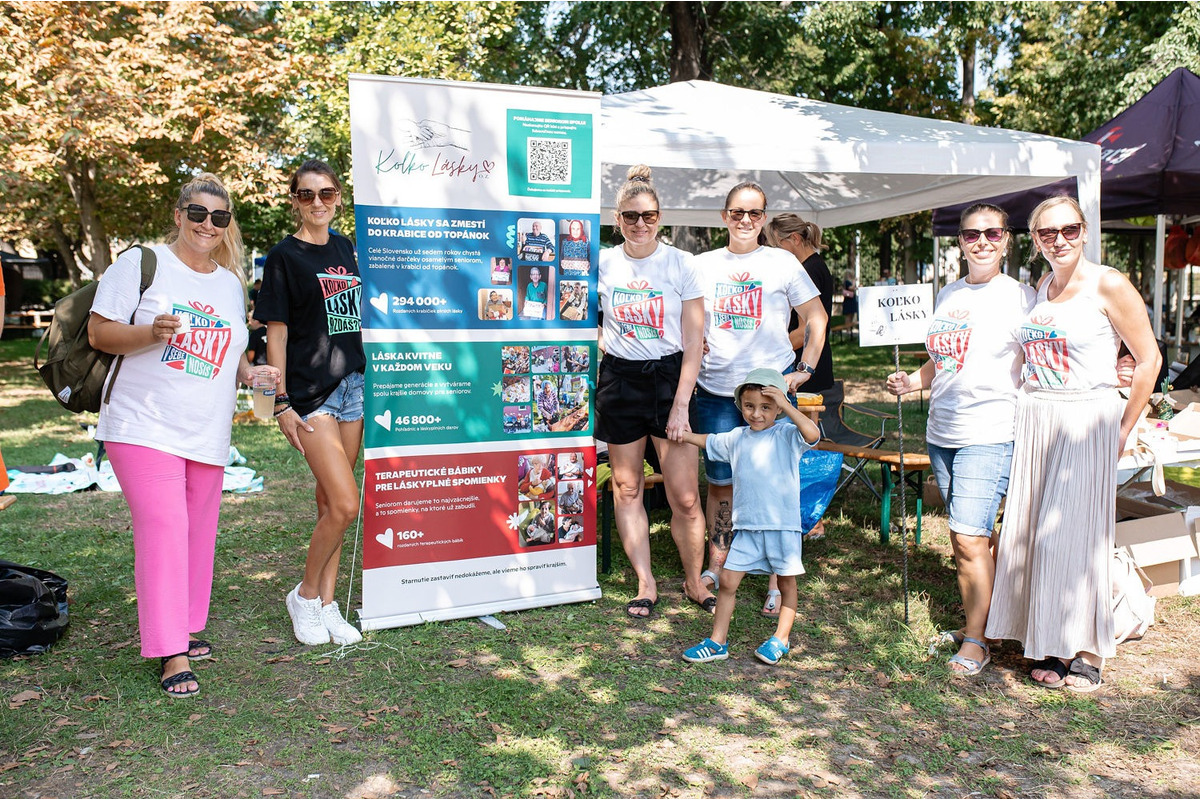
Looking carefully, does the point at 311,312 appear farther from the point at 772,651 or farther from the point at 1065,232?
the point at 1065,232

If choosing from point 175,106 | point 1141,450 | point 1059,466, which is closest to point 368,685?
point 1059,466

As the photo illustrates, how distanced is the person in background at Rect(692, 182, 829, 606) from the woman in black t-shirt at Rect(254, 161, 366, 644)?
1663 mm

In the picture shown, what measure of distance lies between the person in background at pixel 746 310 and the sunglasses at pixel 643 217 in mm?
300

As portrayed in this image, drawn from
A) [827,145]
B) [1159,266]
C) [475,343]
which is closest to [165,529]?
[475,343]

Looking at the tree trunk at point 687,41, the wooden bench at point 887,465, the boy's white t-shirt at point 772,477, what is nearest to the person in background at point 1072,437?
the boy's white t-shirt at point 772,477

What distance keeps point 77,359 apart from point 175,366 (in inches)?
14.3

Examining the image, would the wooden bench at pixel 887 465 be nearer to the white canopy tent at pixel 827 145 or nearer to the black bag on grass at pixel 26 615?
the white canopy tent at pixel 827 145

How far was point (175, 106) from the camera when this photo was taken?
464 inches

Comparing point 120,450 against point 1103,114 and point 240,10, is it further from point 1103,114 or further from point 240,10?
point 1103,114

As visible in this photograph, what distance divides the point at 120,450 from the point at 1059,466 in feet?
12.0

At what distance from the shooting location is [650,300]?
13.7 feet

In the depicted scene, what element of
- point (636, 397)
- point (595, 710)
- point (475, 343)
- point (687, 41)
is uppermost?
point (687, 41)

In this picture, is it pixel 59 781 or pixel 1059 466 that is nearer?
pixel 59 781

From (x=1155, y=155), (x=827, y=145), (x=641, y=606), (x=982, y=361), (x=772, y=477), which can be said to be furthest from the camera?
(x=1155, y=155)
